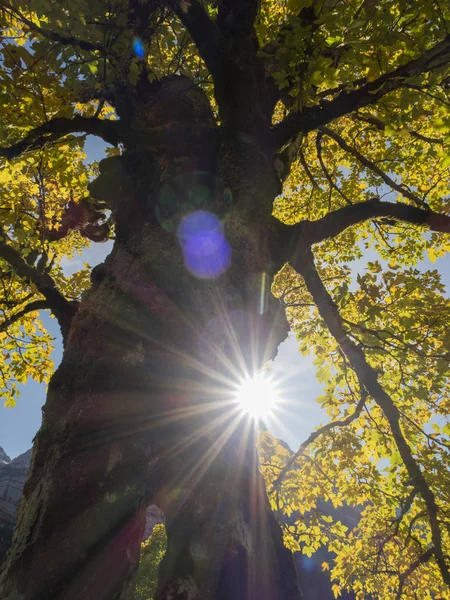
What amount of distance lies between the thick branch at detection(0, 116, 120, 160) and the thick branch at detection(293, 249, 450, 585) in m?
2.33

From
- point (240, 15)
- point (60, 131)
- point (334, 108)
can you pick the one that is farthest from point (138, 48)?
point (334, 108)

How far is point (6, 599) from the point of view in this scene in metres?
1.40

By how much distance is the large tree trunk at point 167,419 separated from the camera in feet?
5.02

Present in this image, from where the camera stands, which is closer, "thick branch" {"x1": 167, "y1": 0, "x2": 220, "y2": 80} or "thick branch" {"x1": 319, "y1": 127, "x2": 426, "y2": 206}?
"thick branch" {"x1": 167, "y1": 0, "x2": 220, "y2": 80}

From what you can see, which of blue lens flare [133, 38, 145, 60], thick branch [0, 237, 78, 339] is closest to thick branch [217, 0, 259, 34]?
blue lens flare [133, 38, 145, 60]

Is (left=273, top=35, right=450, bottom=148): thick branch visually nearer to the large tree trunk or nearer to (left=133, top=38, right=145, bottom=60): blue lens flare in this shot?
the large tree trunk

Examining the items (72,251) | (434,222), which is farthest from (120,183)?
(72,251)

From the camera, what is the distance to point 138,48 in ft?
11.1

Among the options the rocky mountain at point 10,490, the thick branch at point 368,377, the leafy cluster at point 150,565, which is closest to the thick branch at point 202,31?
the thick branch at point 368,377

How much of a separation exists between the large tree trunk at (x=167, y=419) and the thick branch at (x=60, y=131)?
1.02 m

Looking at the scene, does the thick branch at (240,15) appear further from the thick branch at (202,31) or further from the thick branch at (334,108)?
the thick branch at (334,108)

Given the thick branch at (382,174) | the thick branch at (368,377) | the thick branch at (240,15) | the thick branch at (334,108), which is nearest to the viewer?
the thick branch at (368,377)

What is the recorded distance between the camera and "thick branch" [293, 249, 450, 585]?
3037mm

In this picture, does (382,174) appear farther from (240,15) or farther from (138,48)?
(138,48)
